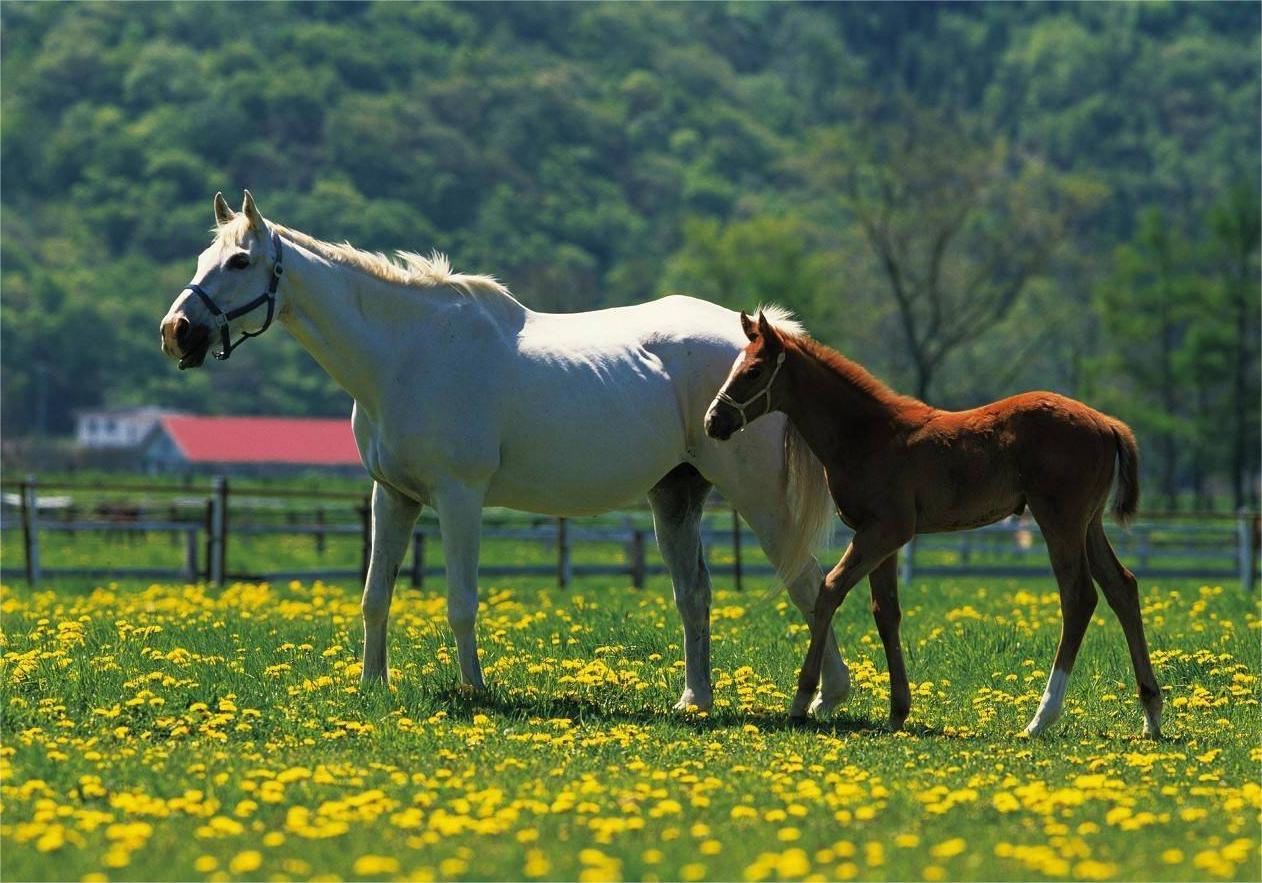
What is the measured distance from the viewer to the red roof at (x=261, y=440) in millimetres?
109438

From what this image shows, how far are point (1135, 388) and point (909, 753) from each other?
57919mm

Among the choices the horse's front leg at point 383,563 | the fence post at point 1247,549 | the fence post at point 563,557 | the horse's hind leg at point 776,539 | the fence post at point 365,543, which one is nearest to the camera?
the horse's front leg at point 383,563

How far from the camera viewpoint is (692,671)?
10.6 meters

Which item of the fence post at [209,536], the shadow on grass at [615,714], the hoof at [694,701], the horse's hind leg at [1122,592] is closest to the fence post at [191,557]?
the fence post at [209,536]

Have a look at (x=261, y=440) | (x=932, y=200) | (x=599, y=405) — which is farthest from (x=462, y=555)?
(x=261, y=440)

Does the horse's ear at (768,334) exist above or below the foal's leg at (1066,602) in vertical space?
above

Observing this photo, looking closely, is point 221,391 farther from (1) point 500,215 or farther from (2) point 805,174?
(2) point 805,174

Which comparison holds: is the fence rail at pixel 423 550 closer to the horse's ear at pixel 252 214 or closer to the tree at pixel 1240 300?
the horse's ear at pixel 252 214

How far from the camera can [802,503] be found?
10.6 metres

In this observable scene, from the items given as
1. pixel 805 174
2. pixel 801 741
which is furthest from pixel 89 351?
pixel 801 741

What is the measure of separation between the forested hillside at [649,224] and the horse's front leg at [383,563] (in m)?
47.8

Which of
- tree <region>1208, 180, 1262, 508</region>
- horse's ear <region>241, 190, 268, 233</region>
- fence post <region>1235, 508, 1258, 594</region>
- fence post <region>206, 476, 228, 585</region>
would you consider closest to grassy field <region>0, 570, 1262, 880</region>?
horse's ear <region>241, 190, 268, 233</region>

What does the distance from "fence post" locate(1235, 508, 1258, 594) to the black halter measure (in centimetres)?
1872

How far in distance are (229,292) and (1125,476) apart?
5.04 metres
